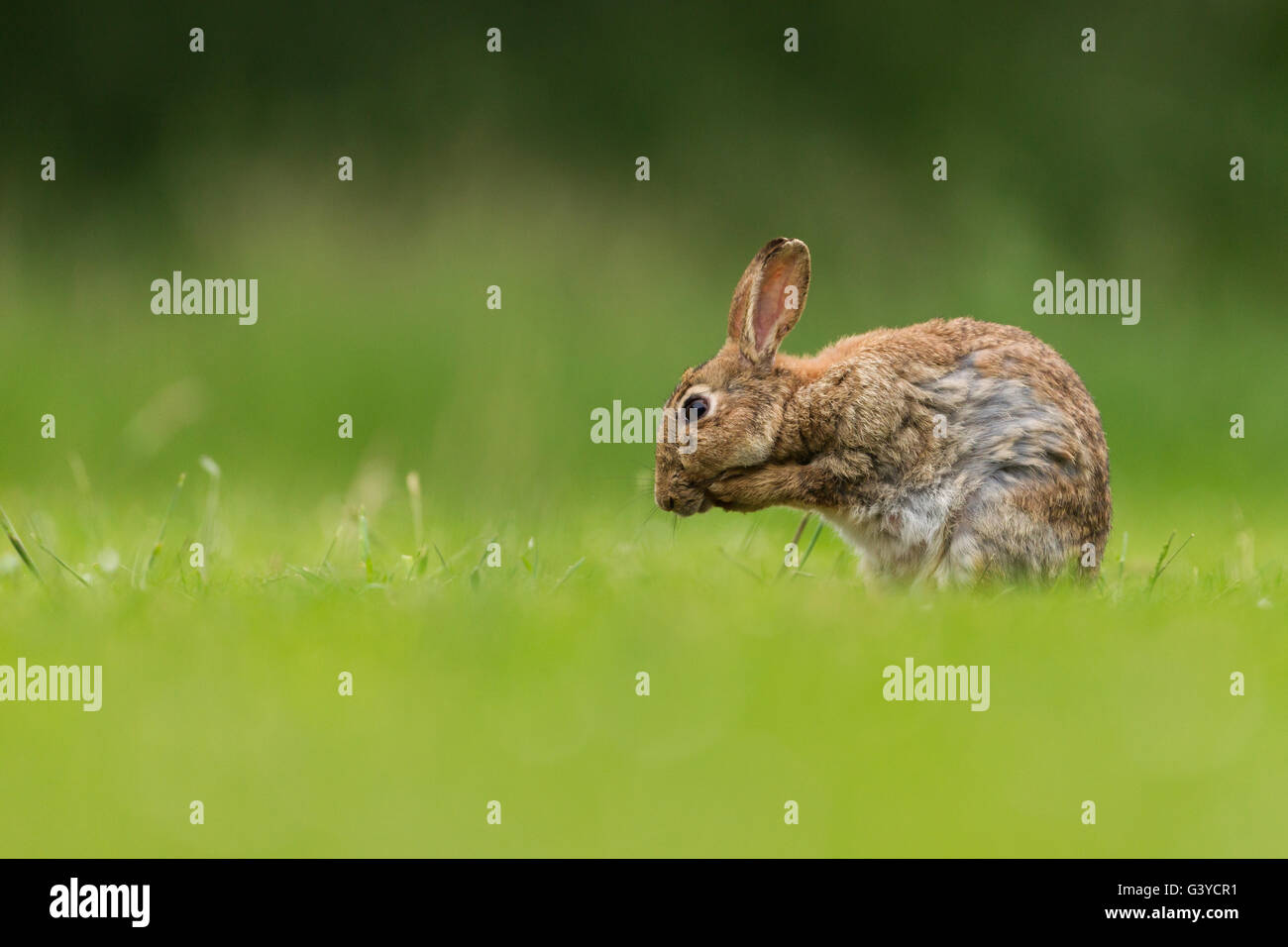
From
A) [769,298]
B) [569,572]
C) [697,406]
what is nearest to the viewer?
[569,572]

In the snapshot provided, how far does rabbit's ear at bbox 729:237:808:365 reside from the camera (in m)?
5.30

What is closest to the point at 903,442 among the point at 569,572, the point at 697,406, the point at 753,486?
the point at 753,486

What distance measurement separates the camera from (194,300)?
299 inches

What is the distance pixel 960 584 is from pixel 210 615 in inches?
86.3

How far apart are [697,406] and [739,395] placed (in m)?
0.14

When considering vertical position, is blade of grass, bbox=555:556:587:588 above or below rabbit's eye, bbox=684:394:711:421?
below

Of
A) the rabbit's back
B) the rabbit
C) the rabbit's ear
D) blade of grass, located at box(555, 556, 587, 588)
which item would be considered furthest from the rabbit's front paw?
blade of grass, located at box(555, 556, 587, 588)

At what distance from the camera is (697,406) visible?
527cm

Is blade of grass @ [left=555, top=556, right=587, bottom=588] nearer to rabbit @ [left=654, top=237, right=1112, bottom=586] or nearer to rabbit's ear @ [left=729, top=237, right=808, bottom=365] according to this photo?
rabbit @ [left=654, top=237, right=1112, bottom=586]

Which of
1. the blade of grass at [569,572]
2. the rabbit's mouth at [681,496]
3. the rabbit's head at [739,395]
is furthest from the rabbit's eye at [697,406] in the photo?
the blade of grass at [569,572]

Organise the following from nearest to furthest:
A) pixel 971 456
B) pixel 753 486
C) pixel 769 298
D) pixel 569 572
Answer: pixel 569 572, pixel 971 456, pixel 753 486, pixel 769 298

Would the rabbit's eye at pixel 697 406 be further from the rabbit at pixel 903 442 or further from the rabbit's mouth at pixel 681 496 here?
the rabbit's mouth at pixel 681 496

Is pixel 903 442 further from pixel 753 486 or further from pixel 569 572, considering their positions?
pixel 569 572

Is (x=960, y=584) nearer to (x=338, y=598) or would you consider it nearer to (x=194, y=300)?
(x=338, y=598)
